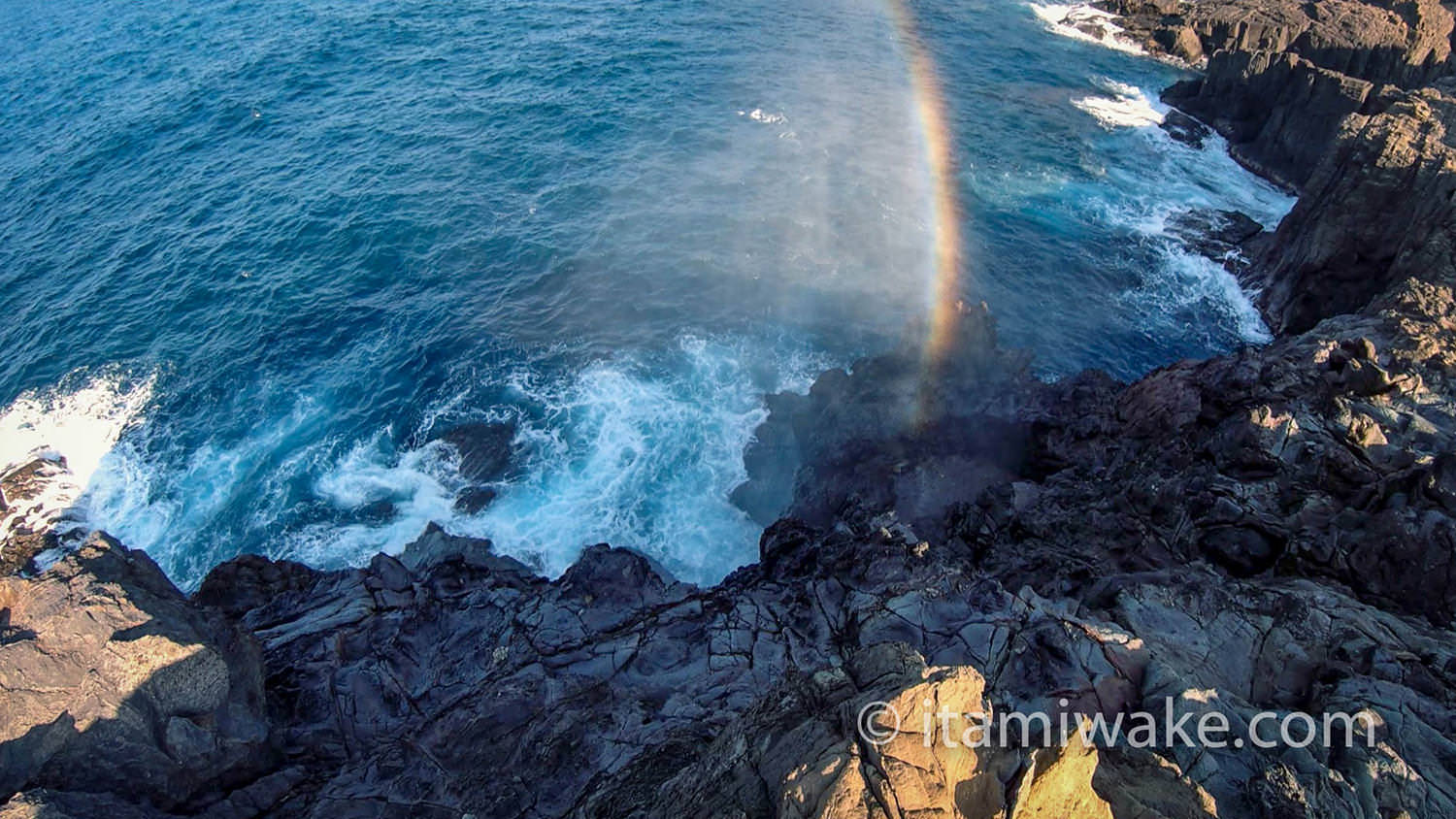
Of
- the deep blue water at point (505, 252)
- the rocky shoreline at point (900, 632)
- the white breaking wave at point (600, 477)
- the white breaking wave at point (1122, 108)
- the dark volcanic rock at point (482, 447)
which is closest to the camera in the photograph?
the rocky shoreline at point (900, 632)

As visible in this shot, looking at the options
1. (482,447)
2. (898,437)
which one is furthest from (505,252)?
(898,437)

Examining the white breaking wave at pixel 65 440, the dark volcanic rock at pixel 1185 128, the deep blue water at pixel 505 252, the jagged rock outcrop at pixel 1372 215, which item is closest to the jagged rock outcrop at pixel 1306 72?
the dark volcanic rock at pixel 1185 128

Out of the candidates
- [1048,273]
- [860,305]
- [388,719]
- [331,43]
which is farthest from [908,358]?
→ [331,43]

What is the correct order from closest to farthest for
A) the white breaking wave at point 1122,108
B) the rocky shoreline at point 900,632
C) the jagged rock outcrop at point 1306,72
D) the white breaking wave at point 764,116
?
the rocky shoreline at point 900,632
the jagged rock outcrop at point 1306,72
the white breaking wave at point 764,116
the white breaking wave at point 1122,108

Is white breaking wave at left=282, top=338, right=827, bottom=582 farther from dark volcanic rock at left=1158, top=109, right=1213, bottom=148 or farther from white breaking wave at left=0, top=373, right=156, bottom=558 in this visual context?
dark volcanic rock at left=1158, top=109, right=1213, bottom=148

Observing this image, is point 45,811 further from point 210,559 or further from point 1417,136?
point 1417,136

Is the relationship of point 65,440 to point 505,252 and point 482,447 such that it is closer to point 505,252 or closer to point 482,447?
point 482,447

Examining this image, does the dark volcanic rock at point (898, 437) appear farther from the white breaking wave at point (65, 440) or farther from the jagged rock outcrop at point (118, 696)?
the white breaking wave at point (65, 440)
